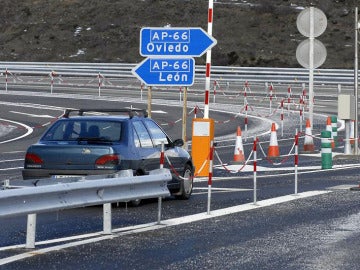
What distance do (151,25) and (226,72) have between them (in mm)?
14880

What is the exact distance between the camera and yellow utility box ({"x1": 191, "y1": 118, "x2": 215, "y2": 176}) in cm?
2239

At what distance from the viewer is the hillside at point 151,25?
2808 inches

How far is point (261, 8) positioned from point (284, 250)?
67.3 metres

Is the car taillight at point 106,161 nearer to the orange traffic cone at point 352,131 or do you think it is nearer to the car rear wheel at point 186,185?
the car rear wheel at point 186,185

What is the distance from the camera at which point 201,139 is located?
22.6 meters

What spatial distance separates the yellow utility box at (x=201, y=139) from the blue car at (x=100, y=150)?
12.7ft

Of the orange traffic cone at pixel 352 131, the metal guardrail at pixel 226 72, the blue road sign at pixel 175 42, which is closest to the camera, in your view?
the blue road sign at pixel 175 42

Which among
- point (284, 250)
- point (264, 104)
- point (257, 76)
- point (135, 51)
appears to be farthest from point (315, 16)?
point (135, 51)

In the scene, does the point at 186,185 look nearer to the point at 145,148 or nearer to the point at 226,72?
the point at 145,148

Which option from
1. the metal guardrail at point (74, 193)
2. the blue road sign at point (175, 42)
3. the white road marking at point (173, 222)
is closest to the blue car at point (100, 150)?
the white road marking at point (173, 222)

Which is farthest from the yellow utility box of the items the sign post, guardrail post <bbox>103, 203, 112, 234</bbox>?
guardrail post <bbox>103, 203, 112, 234</bbox>

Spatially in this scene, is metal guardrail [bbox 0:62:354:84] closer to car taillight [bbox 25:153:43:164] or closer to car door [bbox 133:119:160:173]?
car door [bbox 133:119:160:173]

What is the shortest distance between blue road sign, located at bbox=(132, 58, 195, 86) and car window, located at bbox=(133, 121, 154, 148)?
19.8 ft

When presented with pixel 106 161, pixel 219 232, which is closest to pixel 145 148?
pixel 106 161
